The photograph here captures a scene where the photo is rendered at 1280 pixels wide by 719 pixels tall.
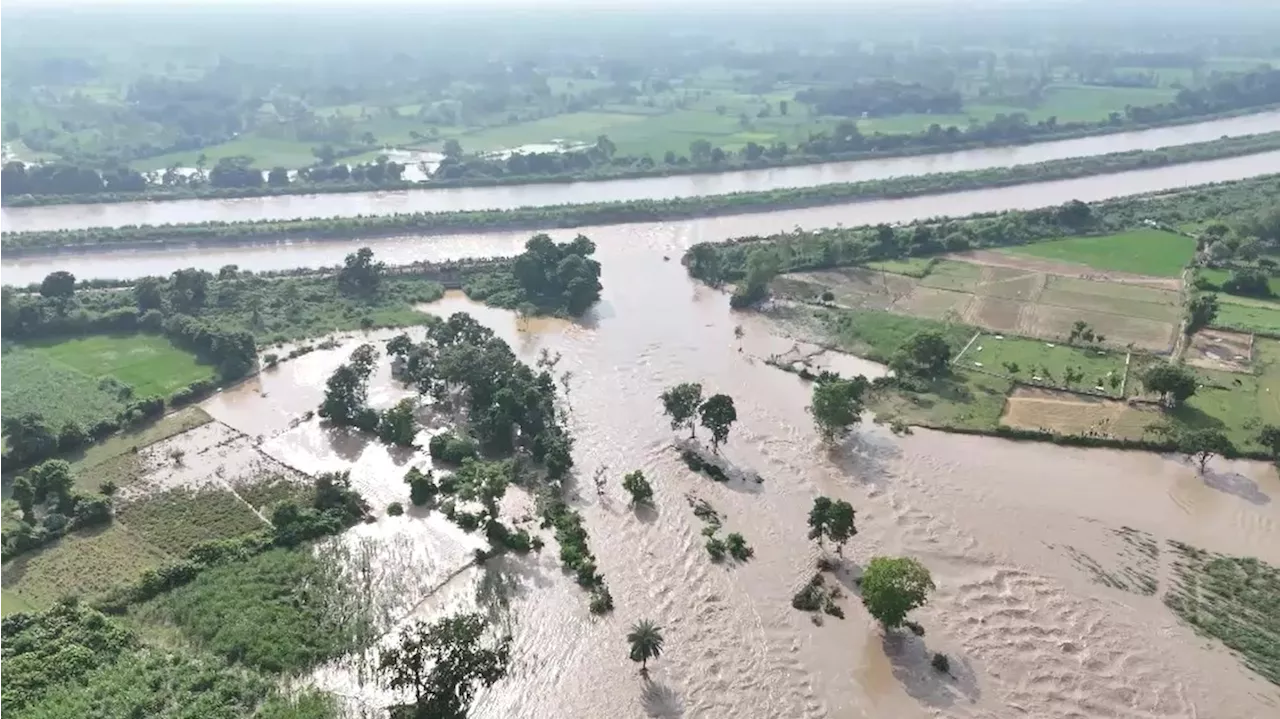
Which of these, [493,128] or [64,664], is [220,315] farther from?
[493,128]

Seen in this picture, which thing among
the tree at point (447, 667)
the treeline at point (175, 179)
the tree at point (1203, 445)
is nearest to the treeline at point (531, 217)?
the treeline at point (175, 179)

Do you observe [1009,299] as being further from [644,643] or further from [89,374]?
[89,374]

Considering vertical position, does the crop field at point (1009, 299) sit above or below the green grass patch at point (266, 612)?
above

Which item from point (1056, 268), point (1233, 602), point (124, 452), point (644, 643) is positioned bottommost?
point (1233, 602)

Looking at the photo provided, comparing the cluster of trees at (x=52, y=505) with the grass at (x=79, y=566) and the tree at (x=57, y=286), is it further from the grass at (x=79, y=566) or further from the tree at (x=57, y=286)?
the tree at (x=57, y=286)

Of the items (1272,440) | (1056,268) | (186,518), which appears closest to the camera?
(186,518)

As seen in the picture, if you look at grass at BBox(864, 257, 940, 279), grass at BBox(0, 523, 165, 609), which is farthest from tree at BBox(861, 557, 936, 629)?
grass at BBox(864, 257, 940, 279)

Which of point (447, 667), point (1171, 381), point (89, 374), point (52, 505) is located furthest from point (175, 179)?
point (1171, 381)
